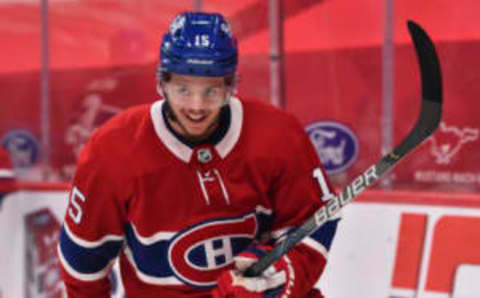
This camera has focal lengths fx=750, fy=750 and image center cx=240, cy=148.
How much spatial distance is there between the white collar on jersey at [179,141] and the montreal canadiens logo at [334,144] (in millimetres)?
1012

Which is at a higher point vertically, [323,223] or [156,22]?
[156,22]

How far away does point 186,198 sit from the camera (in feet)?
5.68

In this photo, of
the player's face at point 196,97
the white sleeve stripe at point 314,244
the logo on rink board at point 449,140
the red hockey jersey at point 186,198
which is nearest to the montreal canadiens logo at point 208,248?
the red hockey jersey at point 186,198

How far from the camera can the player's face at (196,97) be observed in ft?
5.29

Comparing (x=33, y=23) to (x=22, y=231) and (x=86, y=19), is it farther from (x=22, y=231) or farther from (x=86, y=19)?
(x=22, y=231)

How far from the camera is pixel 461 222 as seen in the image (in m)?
2.26

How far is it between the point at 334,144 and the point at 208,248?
1.07m

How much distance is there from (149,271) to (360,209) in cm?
87

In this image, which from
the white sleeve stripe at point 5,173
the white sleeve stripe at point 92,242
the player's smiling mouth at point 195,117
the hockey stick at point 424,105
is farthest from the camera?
the white sleeve stripe at point 5,173

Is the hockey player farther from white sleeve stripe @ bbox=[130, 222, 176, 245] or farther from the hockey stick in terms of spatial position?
the hockey stick

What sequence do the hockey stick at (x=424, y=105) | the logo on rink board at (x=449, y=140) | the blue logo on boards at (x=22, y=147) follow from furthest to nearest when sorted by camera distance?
the blue logo on boards at (x=22, y=147), the logo on rink board at (x=449, y=140), the hockey stick at (x=424, y=105)

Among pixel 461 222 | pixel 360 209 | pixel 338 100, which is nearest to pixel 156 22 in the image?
pixel 338 100

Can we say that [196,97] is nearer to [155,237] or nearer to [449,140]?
[155,237]

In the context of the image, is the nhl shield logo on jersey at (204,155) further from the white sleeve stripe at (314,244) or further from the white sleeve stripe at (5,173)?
the white sleeve stripe at (5,173)
